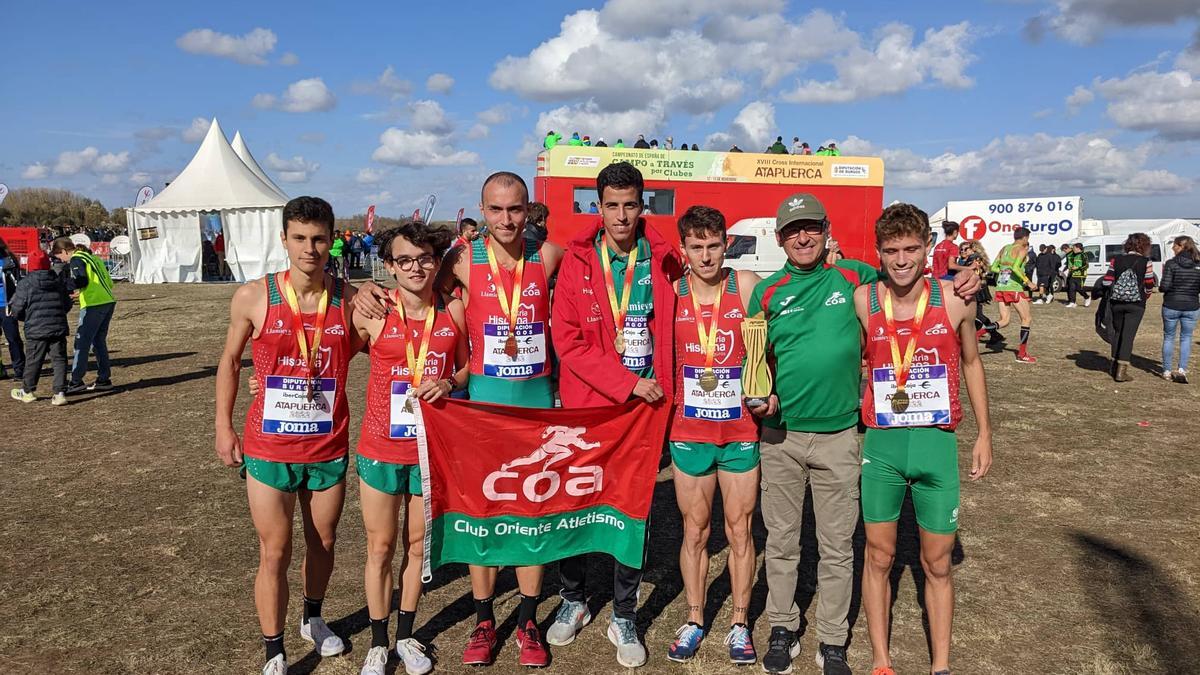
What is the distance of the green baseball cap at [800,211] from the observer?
346 cm

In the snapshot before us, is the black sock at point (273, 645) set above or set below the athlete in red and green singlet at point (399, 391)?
below

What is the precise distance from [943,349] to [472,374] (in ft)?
7.01

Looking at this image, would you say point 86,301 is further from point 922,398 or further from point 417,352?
point 922,398

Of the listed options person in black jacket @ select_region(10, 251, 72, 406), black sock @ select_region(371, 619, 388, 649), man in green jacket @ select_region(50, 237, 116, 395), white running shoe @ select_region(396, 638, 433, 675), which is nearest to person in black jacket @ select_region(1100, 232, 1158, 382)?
white running shoe @ select_region(396, 638, 433, 675)

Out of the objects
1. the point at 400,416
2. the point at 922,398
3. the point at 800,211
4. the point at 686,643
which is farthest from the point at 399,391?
the point at 922,398

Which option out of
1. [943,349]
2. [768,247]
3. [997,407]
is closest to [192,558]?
[943,349]

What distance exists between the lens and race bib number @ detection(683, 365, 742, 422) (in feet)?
11.8

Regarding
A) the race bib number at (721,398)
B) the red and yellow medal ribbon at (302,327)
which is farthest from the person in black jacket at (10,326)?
the race bib number at (721,398)

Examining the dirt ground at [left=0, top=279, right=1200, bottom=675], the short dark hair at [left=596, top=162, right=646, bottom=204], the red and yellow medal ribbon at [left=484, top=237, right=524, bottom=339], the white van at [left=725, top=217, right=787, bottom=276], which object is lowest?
the dirt ground at [left=0, top=279, right=1200, bottom=675]

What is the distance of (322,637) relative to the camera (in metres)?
3.84

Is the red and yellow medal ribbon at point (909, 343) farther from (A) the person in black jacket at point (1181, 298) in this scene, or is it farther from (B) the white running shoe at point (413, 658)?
(A) the person in black jacket at point (1181, 298)

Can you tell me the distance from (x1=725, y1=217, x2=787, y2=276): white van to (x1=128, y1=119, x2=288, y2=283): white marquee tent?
16.0 m

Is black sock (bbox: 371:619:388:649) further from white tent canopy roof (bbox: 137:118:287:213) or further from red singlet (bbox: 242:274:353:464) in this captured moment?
white tent canopy roof (bbox: 137:118:287:213)

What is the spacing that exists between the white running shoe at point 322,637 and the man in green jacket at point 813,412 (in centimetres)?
212
